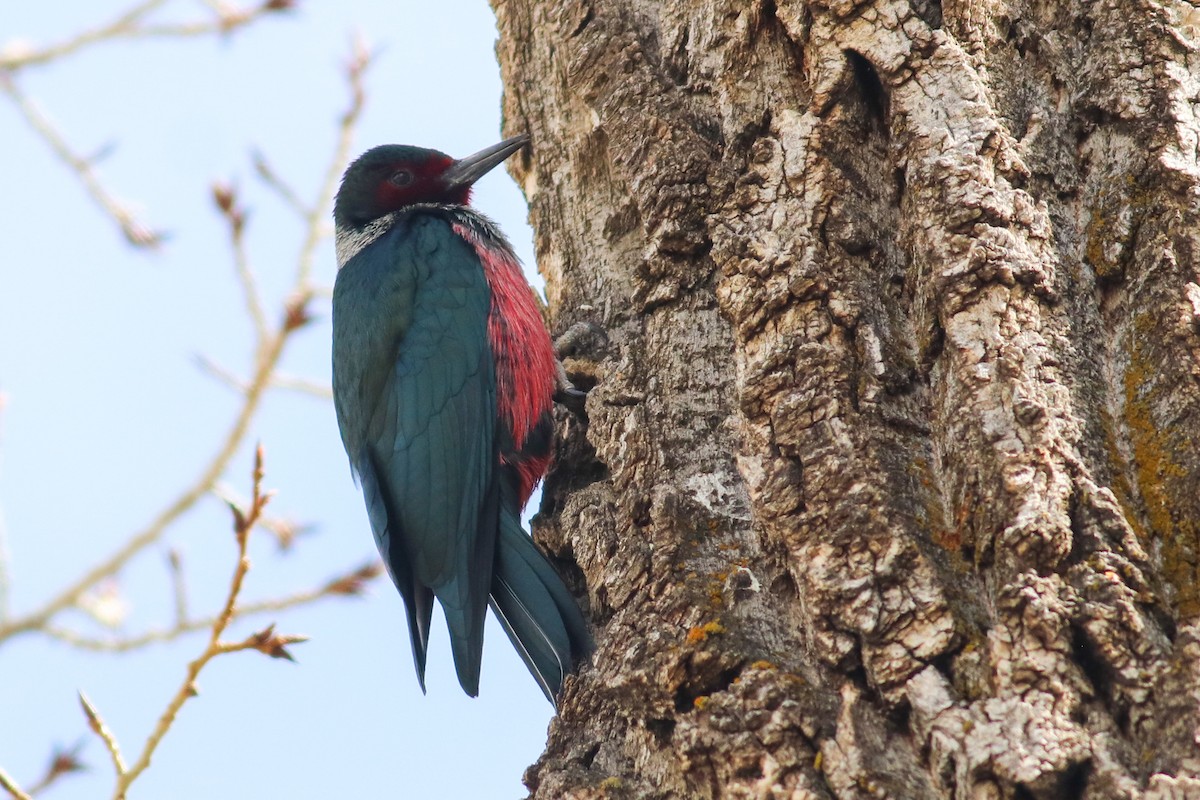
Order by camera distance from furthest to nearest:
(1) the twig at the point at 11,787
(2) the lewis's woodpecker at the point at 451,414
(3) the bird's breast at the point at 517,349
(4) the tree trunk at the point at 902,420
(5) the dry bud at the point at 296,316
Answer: (3) the bird's breast at the point at 517,349, (2) the lewis's woodpecker at the point at 451,414, (5) the dry bud at the point at 296,316, (1) the twig at the point at 11,787, (4) the tree trunk at the point at 902,420

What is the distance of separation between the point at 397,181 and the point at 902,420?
3.22 m

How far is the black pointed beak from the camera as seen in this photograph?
359 centimetres

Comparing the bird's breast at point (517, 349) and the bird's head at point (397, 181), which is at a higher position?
the bird's head at point (397, 181)

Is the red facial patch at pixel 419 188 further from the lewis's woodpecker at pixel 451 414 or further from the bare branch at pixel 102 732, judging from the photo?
the bare branch at pixel 102 732

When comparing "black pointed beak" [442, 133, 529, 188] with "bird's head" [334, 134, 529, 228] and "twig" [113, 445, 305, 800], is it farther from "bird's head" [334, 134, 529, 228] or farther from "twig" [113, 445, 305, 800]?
"twig" [113, 445, 305, 800]

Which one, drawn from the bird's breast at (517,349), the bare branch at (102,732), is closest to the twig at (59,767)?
the bare branch at (102,732)

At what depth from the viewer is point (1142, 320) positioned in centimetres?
203

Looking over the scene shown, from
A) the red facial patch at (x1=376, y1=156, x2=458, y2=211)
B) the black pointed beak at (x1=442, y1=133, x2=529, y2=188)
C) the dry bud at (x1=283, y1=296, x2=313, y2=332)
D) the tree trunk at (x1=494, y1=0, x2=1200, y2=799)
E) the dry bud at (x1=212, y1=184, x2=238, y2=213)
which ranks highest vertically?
the red facial patch at (x1=376, y1=156, x2=458, y2=211)

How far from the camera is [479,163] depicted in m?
4.32

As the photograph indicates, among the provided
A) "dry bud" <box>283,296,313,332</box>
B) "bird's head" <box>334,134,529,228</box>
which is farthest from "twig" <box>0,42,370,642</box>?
"bird's head" <box>334,134,529,228</box>

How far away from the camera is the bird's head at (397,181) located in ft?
15.5

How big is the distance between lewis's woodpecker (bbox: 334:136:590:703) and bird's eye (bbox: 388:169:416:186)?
14.3 inches

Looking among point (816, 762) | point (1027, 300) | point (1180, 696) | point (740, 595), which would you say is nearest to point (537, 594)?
point (740, 595)

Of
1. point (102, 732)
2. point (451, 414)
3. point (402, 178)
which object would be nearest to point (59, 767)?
point (102, 732)
